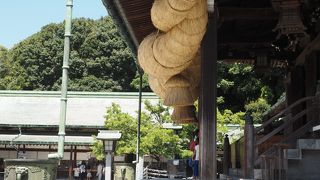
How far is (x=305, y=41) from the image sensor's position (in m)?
9.37

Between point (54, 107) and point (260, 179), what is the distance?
3033 cm

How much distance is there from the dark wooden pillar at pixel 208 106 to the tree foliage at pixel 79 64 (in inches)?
1670

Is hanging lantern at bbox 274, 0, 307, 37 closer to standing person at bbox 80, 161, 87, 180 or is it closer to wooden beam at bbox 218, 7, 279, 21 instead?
wooden beam at bbox 218, 7, 279, 21

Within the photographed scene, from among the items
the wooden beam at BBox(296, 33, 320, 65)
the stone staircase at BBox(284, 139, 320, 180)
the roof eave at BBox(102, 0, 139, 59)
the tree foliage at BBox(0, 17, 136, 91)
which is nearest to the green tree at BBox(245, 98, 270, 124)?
the tree foliage at BBox(0, 17, 136, 91)

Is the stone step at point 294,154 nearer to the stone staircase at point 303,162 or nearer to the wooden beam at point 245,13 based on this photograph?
the stone staircase at point 303,162

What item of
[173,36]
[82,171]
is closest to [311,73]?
[173,36]

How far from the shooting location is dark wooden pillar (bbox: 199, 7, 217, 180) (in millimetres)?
5375

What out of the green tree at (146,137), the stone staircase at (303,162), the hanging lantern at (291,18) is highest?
the hanging lantern at (291,18)

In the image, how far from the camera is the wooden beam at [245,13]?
23.9ft

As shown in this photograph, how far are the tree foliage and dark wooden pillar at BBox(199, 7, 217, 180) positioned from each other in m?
42.4

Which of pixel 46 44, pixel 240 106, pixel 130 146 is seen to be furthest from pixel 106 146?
pixel 46 44

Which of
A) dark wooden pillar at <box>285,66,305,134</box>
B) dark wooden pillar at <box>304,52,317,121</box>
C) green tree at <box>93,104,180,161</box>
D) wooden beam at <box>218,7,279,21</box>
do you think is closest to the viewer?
wooden beam at <box>218,7,279,21</box>

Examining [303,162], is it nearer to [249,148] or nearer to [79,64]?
[249,148]

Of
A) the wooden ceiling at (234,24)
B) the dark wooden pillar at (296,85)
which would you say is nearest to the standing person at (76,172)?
the dark wooden pillar at (296,85)
